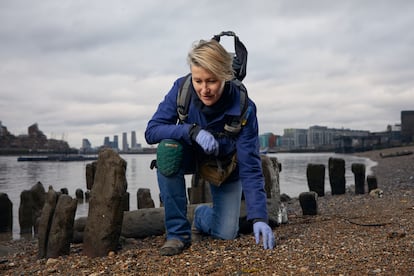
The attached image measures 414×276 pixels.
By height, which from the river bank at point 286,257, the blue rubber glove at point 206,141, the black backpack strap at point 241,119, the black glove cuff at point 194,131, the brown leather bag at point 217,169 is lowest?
the river bank at point 286,257

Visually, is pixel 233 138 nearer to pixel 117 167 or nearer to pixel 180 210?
pixel 180 210

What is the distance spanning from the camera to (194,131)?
4.00 meters

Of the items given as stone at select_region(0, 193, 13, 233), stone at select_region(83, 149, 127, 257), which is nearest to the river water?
stone at select_region(0, 193, 13, 233)

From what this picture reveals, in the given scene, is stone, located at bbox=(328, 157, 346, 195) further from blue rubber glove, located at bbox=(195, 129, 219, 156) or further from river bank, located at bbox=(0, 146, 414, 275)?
blue rubber glove, located at bbox=(195, 129, 219, 156)

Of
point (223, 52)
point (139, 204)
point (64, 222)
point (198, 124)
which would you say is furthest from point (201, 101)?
point (139, 204)

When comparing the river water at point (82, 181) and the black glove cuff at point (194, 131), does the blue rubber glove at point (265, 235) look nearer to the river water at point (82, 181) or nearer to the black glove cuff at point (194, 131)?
the black glove cuff at point (194, 131)

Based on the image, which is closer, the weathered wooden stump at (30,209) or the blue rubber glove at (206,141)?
the blue rubber glove at (206,141)

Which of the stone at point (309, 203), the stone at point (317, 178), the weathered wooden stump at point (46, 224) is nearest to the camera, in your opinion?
the weathered wooden stump at point (46, 224)

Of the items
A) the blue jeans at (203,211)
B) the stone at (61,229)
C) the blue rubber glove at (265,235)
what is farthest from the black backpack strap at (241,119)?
the stone at (61,229)

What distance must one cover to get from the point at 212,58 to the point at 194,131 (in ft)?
2.22

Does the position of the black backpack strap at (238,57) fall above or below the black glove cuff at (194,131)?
above

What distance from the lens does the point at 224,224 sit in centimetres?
462

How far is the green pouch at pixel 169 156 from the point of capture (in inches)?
162

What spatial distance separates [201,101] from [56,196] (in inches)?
80.0
